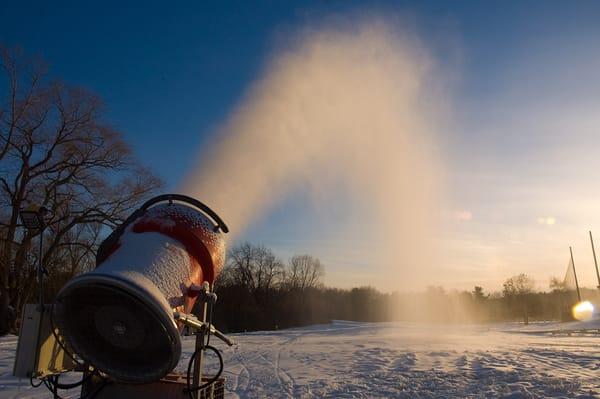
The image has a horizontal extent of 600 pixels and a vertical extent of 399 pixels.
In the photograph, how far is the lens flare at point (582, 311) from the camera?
52.1 meters

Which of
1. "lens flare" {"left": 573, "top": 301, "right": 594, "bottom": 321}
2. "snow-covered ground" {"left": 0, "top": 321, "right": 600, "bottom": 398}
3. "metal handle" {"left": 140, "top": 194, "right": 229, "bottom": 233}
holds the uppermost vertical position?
"metal handle" {"left": 140, "top": 194, "right": 229, "bottom": 233}

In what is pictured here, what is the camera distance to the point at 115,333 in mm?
4102

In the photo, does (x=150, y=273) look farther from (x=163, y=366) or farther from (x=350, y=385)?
(x=350, y=385)

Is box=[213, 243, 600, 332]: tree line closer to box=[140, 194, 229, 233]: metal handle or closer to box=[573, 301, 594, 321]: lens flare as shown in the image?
box=[573, 301, 594, 321]: lens flare

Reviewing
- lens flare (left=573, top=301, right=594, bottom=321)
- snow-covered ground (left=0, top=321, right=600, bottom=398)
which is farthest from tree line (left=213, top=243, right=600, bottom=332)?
snow-covered ground (left=0, top=321, right=600, bottom=398)

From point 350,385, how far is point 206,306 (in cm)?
665

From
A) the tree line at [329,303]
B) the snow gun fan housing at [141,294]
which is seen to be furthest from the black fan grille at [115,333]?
the tree line at [329,303]

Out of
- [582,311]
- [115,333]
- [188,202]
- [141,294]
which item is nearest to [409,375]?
[188,202]

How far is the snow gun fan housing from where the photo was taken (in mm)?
3605

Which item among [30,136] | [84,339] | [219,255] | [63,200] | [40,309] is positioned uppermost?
[30,136]

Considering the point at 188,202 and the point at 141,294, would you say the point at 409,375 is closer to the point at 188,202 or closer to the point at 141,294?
the point at 188,202

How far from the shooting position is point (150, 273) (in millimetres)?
3855

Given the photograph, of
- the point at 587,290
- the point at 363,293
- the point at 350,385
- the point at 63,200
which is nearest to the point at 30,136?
the point at 63,200

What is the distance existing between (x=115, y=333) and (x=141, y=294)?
0.89m
